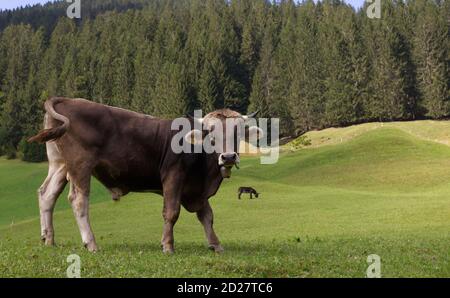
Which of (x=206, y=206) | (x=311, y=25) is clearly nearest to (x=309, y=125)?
(x=311, y=25)

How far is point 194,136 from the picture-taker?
11039mm

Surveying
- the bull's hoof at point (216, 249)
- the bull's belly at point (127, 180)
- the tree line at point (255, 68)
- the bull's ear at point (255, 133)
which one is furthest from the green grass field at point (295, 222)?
the tree line at point (255, 68)

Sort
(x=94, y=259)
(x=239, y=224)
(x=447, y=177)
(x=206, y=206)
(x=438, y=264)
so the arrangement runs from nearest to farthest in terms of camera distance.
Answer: (x=94, y=259) < (x=438, y=264) < (x=206, y=206) < (x=239, y=224) < (x=447, y=177)

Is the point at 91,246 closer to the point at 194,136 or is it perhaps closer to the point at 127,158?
the point at 127,158

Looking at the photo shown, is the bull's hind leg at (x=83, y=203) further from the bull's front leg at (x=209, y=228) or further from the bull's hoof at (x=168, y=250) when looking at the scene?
the bull's front leg at (x=209, y=228)

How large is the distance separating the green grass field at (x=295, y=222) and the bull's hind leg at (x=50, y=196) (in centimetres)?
39

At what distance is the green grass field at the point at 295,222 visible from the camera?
9.68 meters

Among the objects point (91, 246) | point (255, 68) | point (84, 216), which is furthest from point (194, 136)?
point (255, 68)

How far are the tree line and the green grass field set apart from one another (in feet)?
33.7

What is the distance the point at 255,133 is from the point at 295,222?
17.9 meters

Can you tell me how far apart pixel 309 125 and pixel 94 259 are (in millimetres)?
91281

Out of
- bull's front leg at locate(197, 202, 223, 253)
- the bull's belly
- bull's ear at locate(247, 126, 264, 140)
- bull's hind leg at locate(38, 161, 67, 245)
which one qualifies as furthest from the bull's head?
bull's hind leg at locate(38, 161, 67, 245)

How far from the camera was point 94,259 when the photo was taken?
9883 mm

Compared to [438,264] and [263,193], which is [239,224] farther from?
[438,264]
